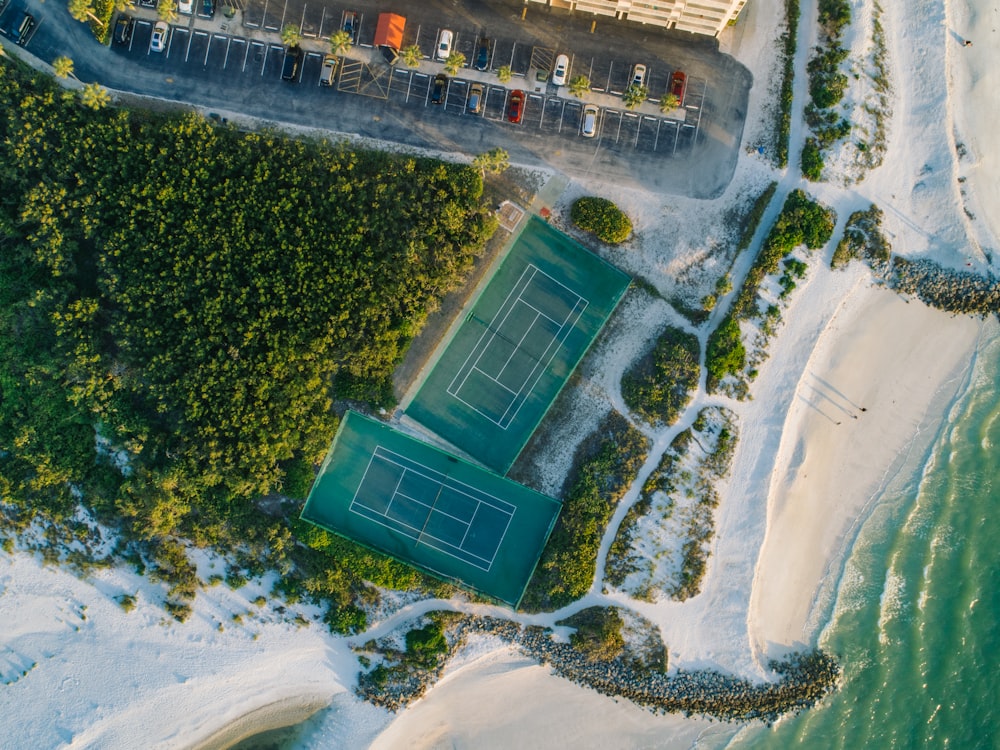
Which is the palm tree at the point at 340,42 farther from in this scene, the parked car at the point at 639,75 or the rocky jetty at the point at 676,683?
the rocky jetty at the point at 676,683

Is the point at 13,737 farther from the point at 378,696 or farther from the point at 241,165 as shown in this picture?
the point at 241,165

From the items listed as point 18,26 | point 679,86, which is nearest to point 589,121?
point 679,86

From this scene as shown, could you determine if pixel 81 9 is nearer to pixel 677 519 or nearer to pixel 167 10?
pixel 167 10

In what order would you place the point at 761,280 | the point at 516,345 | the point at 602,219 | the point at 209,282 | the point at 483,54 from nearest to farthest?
1. the point at 209,282
2. the point at 602,219
3. the point at 761,280
4. the point at 516,345
5. the point at 483,54

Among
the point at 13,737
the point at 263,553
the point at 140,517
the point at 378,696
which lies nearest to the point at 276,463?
the point at 263,553

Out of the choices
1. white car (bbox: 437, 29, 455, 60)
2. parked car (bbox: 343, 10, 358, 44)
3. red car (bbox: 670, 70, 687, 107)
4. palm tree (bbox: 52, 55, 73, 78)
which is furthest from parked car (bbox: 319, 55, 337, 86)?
red car (bbox: 670, 70, 687, 107)

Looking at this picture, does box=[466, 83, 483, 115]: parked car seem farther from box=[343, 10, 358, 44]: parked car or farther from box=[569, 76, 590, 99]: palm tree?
box=[343, 10, 358, 44]: parked car
